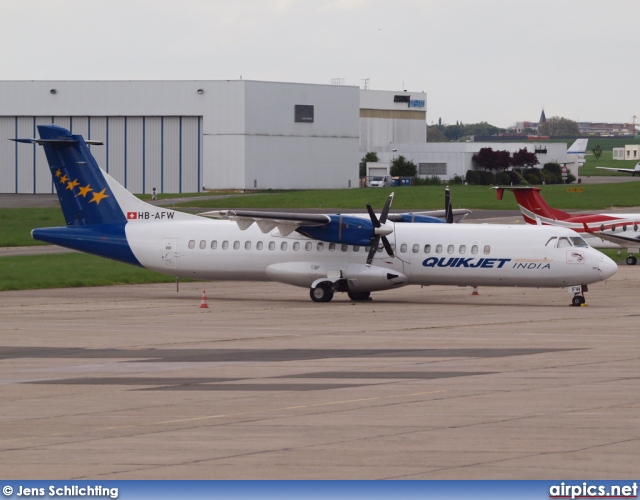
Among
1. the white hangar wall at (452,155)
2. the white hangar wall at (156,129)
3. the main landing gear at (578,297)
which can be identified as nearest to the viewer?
the main landing gear at (578,297)

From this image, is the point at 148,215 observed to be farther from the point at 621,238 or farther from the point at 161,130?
the point at 161,130

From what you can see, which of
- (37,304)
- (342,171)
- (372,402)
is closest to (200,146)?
(342,171)

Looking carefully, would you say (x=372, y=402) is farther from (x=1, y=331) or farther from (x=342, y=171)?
(x=342, y=171)

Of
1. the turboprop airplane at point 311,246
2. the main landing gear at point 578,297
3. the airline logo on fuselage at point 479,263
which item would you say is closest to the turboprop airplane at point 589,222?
the turboprop airplane at point 311,246

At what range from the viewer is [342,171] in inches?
4387

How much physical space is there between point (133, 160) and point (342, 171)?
22265 millimetres

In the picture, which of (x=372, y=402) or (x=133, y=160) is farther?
(x=133, y=160)

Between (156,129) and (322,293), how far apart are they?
70.1 m

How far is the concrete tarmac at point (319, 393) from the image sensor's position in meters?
12.0

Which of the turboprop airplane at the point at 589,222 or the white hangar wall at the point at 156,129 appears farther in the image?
the white hangar wall at the point at 156,129

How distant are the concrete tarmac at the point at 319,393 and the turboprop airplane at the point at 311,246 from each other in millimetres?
1831

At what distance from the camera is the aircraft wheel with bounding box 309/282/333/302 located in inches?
1353

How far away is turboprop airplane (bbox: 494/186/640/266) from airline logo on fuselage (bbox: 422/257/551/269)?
16.5 metres

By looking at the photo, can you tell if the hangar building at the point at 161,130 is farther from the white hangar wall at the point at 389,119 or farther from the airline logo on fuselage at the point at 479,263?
the airline logo on fuselage at the point at 479,263
